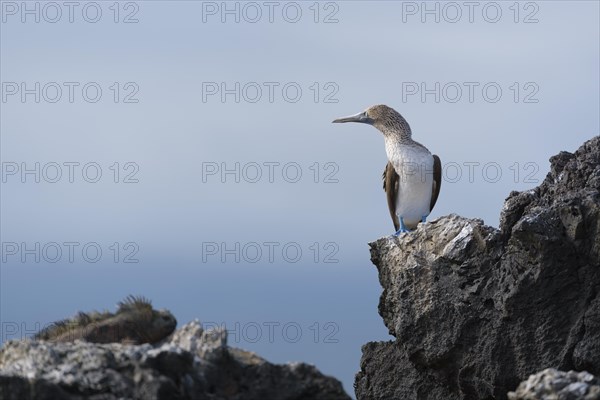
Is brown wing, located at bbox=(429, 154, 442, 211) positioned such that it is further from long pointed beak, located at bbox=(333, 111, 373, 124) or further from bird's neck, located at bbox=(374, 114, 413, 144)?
long pointed beak, located at bbox=(333, 111, 373, 124)

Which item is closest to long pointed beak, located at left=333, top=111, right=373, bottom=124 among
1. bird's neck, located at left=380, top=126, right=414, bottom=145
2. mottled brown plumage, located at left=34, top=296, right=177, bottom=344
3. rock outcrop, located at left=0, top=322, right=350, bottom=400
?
Result: bird's neck, located at left=380, top=126, right=414, bottom=145

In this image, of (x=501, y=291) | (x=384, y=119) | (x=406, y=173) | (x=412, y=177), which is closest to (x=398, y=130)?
(x=384, y=119)

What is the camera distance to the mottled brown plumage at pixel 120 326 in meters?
10.6

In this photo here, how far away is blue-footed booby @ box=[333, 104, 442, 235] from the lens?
1897cm

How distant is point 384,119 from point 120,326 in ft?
32.8

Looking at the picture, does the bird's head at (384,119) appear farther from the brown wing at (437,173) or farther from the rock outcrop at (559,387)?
the rock outcrop at (559,387)

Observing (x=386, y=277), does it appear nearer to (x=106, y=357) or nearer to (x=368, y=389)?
(x=368, y=389)

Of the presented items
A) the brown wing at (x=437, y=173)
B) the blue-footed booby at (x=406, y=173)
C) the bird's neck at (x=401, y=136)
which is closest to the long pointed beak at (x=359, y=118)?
the blue-footed booby at (x=406, y=173)

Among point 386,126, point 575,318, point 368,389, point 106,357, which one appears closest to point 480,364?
point 575,318

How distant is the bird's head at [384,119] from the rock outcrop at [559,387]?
10.2 metres

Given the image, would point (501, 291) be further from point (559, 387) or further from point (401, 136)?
point (401, 136)

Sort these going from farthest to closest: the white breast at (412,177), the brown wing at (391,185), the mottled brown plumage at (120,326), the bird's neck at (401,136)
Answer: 1. the brown wing at (391,185)
2. the bird's neck at (401,136)
3. the white breast at (412,177)
4. the mottled brown plumage at (120,326)

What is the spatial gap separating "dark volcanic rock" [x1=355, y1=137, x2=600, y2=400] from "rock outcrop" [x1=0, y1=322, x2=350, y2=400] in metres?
5.83

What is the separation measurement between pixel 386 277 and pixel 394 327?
81 cm
